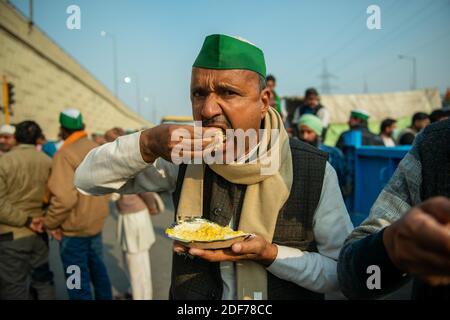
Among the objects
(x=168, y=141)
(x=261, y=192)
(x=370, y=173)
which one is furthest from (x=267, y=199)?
(x=370, y=173)

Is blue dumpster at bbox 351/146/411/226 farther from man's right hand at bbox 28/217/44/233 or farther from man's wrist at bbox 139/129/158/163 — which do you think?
man's right hand at bbox 28/217/44/233

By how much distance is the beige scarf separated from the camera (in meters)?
1.49

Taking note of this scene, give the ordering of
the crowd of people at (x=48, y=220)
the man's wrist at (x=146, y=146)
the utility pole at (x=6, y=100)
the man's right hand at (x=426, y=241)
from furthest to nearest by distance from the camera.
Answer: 1. the utility pole at (x=6, y=100)
2. the crowd of people at (x=48, y=220)
3. the man's wrist at (x=146, y=146)
4. the man's right hand at (x=426, y=241)

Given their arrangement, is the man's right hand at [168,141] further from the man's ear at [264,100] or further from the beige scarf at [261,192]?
the man's ear at [264,100]

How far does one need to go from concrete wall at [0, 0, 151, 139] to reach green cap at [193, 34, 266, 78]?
11.0m

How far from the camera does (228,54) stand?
1.48 meters

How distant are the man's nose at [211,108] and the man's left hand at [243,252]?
0.56m

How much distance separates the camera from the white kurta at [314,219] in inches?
57.7

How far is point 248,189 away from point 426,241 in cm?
90

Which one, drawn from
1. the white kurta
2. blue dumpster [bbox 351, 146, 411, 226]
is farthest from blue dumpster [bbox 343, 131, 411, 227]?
the white kurta

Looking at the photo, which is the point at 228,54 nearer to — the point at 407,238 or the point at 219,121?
the point at 219,121

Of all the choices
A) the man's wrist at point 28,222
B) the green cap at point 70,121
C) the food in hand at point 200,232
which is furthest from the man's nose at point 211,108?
the man's wrist at point 28,222
